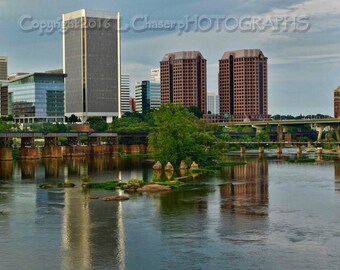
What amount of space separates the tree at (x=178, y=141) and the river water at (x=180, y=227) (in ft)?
85.9

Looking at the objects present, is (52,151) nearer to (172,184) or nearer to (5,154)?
(5,154)

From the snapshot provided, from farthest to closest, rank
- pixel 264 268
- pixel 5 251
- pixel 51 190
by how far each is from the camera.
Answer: pixel 51 190 < pixel 5 251 < pixel 264 268

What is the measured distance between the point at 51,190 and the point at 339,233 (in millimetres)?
49012

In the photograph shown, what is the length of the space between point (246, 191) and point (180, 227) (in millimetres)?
29246

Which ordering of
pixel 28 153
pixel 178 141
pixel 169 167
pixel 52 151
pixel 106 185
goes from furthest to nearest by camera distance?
pixel 52 151, pixel 28 153, pixel 178 141, pixel 169 167, pixel 106 185

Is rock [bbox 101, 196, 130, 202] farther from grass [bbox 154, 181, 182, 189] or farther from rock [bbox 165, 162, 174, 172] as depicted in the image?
rock [bbox 165, 162, 174, 172]

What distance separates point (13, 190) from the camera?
313 feet

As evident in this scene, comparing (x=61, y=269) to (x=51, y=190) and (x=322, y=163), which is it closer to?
(x=51, y=190)

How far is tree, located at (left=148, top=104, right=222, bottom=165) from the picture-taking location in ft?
419

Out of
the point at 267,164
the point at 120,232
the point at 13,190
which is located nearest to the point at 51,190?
the point at 13,190

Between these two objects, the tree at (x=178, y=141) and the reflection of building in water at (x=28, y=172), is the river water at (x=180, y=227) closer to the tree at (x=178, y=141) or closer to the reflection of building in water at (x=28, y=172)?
the reflection of building in water at (x=28, y=172)

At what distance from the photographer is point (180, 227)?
205ft

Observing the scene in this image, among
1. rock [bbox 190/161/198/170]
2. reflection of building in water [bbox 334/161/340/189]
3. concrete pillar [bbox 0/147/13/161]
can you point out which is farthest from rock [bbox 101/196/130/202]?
concrete pillar [bbox 0/147/13/161]

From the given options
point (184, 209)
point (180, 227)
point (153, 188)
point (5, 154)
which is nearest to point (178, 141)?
point (153, 188)
